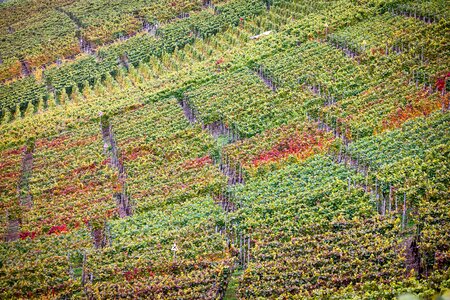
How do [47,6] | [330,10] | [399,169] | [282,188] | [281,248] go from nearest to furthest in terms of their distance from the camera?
[281,248]
[399,169]
[282,188]
[330,10]
[47,6]

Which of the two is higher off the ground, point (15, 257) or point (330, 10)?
point (330, 10)

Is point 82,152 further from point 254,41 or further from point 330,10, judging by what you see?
point 330,10

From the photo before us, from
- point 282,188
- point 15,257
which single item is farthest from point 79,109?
point 282,188

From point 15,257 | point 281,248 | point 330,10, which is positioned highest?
point 330,10

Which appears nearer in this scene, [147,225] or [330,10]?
[147,225]

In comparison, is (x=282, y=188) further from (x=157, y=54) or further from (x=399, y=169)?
(x=157, y=54)

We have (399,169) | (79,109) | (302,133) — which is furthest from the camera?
(79,109)
